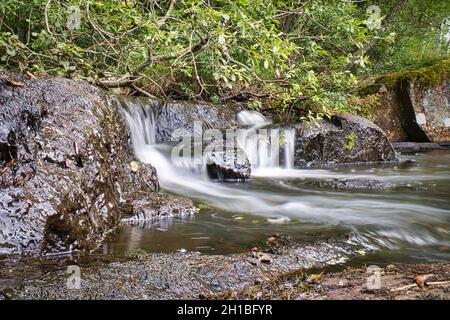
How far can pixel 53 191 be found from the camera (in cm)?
333

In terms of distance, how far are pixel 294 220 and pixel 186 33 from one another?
299 centimetres

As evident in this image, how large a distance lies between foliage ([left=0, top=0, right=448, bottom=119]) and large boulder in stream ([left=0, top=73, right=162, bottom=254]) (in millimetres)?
1485

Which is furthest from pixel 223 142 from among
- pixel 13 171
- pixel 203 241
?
pixel 13 171

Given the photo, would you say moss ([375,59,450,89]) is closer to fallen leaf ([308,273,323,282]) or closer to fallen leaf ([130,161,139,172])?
fallen leaf ([130,161,139,172])

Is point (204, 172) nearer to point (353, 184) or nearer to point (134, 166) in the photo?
point (134, 166)

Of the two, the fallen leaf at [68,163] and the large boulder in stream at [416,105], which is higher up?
the large boulder in stream at [416,105]

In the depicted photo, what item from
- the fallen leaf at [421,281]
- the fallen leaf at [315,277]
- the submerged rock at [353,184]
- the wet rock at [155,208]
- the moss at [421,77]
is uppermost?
the moss at [421,77]

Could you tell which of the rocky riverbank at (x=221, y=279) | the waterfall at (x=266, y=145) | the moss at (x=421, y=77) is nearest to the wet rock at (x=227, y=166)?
the waterfall at (x=266, y=145)

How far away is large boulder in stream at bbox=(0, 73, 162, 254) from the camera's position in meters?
3.11

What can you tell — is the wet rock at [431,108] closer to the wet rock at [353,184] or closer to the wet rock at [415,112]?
the wet rock at [415,112]

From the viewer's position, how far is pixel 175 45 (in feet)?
21.0

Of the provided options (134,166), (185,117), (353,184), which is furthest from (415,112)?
(134,166)

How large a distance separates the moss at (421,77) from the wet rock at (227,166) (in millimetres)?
6659

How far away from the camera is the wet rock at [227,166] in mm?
6621
